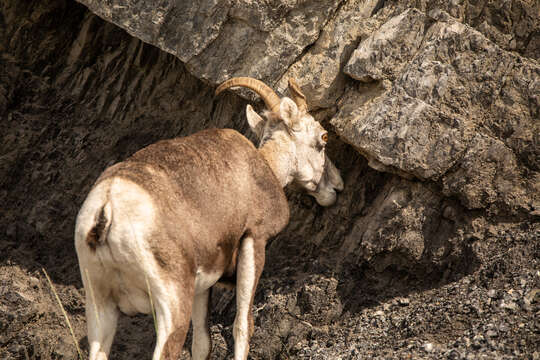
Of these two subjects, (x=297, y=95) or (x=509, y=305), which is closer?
(x=509, y=305)

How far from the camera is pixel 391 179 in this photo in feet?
27.4

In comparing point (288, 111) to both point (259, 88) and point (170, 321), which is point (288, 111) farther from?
point (170, 321)

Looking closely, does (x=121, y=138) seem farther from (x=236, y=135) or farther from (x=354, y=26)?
(x=354, y=26)

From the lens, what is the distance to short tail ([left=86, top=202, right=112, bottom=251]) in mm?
5685

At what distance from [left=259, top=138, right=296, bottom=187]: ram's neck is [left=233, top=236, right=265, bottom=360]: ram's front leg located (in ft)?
3.92

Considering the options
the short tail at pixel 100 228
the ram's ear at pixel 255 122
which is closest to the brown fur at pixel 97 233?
the short tail at pixel 100 228

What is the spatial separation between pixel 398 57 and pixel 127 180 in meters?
3.94

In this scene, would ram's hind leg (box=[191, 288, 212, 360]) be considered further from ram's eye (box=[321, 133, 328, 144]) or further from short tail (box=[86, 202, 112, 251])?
ram's eye (box=[321, 133, 328, 144])

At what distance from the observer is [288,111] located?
816 centimetres

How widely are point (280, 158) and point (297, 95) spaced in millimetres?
831

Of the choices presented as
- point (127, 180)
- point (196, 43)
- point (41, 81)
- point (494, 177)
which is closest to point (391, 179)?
point (494, 177)

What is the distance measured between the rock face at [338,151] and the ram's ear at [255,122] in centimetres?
45

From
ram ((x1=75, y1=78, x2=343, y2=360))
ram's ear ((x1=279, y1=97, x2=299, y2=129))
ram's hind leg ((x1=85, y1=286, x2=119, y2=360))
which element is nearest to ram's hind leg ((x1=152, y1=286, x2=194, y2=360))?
ram ((x1=75, y1=78, x2=343, y2=360))

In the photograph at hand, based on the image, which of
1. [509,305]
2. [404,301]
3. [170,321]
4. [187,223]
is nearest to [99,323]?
[170,321]
